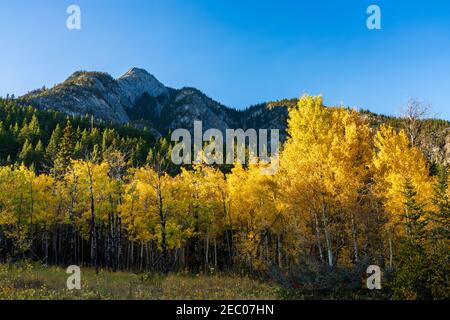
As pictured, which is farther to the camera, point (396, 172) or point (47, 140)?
point (47, 140)

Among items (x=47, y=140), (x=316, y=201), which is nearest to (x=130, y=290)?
(x=316, y=201)

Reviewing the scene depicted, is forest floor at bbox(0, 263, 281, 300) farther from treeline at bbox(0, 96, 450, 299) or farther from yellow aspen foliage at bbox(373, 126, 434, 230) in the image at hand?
yellow aspen foliage at bbox(373, 126, 434, 230)

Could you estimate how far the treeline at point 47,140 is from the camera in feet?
281

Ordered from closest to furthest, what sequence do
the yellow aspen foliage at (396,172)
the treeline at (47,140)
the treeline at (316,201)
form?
the treeline at (316,201)
the yellow aspen foliage at (396,172)
the treeline at (47,140)

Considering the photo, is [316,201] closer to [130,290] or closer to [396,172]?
[396,172]

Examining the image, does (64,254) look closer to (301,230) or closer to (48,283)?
(48,283)

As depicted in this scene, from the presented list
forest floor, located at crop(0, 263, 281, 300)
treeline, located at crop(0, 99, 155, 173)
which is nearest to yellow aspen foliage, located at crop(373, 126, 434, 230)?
forest floor, located at crop(0, 263, 281, 300)

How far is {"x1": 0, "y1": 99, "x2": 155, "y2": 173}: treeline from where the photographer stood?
85.6 meters

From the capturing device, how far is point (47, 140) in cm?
11356

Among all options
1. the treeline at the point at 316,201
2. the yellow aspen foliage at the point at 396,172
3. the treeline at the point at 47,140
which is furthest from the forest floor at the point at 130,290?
the treeline at the point at 47,140

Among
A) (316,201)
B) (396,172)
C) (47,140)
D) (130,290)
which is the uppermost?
(47,140)

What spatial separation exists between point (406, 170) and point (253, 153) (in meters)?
13.5

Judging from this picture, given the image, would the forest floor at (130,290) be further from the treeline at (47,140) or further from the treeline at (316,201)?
the treeline at (47,140)

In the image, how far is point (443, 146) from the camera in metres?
180
